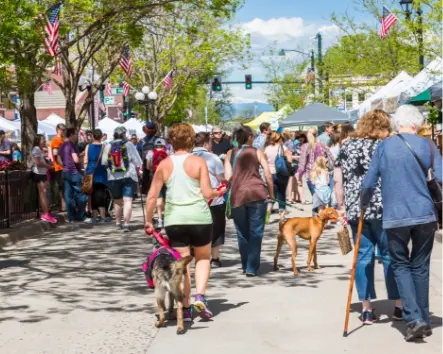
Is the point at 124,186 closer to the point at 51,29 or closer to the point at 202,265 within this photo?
the point at 51,29

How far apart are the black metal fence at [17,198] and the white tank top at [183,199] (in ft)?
28.7

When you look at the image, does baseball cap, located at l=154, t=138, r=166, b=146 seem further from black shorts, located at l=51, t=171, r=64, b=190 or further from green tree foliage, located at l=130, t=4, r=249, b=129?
green tree foliage, located at l=130, t=4, r=249, b=129

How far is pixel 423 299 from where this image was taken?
285 inches

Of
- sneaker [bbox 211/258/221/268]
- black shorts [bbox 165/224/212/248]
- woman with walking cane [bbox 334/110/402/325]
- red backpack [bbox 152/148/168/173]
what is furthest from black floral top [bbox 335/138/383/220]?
red backpack [bbox 152/148/168/173]

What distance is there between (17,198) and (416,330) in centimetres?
1144

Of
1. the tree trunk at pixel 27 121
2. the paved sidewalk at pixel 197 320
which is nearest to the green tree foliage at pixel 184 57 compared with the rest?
the tree trunk at pixel 27 121

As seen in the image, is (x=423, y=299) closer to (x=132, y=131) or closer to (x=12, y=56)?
(x=12, y=56)

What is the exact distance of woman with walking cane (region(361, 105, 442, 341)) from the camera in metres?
7.12

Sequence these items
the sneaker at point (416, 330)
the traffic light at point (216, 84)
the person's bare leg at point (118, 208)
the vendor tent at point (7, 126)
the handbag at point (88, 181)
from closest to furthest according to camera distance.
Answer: the sneaker at point (416, 330), the person's bare leg at point (118, 208), the handbag at point (88, 181), the vendor tent at point (7, 126), the traffic light at point (216, 84)

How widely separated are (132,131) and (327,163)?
956 inches

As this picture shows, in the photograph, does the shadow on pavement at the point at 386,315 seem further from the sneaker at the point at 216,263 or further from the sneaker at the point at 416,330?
the sneaker at the point at 216,263

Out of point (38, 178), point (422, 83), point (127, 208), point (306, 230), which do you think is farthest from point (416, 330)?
point (422, 83)

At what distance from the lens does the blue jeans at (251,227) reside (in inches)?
427

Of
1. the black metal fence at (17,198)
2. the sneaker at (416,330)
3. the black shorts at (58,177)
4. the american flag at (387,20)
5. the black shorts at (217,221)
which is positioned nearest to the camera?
the sneaker at (416,330)
